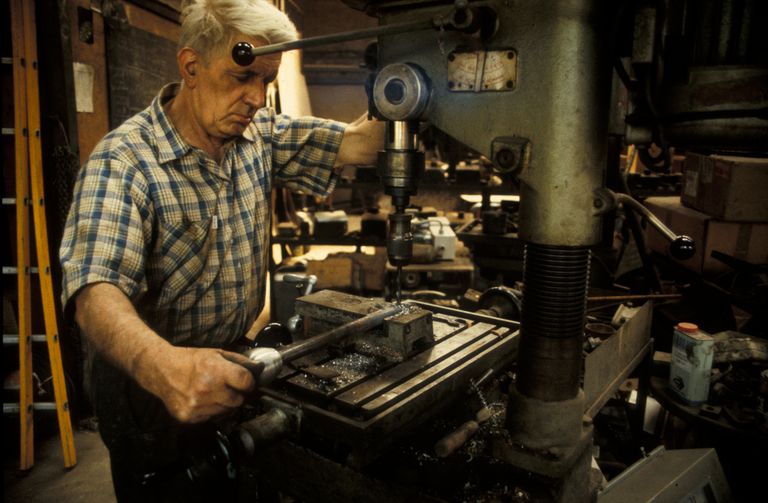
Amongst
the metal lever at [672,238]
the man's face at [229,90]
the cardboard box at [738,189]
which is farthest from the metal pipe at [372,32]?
the cardboard box at [738,189]

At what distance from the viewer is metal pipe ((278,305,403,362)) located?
0.94 meters

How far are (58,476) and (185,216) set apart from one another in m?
1.65

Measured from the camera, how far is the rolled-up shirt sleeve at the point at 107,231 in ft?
3.50

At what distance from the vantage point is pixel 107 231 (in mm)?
1115

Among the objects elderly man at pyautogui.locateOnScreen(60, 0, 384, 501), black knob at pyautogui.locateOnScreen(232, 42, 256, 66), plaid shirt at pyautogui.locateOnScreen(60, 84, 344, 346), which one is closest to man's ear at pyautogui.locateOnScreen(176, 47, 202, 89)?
elderly man at pyautogui.locateOnScreen(60, 0, 384, 501)

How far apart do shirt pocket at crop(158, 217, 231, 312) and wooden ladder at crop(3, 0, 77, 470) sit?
46.9 inches

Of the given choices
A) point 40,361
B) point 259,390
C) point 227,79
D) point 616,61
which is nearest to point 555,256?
point 616,61

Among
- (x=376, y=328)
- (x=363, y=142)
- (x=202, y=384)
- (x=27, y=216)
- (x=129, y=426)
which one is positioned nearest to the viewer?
(x=202, y=384)

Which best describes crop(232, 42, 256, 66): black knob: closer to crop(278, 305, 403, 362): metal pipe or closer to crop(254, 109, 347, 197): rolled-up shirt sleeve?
crop(278, 305, 403, 362): metal pipe

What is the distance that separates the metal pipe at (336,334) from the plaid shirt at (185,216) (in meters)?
0.40

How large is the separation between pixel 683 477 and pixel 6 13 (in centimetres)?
284

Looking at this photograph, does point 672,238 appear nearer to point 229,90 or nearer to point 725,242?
point 229,90

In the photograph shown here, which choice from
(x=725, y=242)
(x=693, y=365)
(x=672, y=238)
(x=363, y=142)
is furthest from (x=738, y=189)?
(x=672, y=238)

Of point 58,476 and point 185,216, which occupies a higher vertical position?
point 185,216
